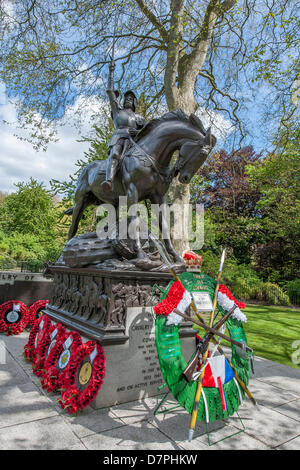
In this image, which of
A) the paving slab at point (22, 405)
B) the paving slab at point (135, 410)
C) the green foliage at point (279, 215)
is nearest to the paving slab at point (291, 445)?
the paving slab at point (135, 410)

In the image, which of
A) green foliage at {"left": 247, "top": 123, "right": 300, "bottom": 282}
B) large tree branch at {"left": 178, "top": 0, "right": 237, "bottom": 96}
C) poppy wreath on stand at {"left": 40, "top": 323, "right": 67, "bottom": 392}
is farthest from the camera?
green foliage at {"left": 247, "top": 123, "right": 300, "bottom": 282}

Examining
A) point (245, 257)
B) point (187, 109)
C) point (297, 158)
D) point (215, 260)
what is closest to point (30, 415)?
point (187, 109)

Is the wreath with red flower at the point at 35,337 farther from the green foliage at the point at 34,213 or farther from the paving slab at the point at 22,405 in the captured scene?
the green foliage at the point at 34,213

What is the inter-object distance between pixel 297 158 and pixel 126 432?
1164cm

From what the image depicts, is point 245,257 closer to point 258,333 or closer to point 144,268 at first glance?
point 258,333

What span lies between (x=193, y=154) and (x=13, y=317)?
5.29 meters

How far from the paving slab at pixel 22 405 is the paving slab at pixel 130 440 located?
69 cm

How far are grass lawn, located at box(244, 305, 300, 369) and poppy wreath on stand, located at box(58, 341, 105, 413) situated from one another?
407cm

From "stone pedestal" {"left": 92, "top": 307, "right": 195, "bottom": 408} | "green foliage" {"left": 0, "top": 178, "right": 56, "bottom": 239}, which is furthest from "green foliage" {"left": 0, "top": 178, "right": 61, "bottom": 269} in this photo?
"stone pedestal" {"left": 92, "top": 307, "right": 195, "bottom": 408}

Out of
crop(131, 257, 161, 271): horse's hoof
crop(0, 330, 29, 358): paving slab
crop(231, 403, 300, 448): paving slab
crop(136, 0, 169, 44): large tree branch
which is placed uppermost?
crop(136, 0, 169, 44): large tree branch

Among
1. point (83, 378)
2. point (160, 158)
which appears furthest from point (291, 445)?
point (160, 158)

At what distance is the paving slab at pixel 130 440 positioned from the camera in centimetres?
247

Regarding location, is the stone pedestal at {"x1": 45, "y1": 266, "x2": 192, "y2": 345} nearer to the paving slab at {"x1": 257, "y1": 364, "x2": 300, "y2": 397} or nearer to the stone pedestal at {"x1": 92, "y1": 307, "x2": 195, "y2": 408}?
the stone pedestal at {"x1": 92, "y1": 307, "x2": 195, "y2": 408}

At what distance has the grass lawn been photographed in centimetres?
617
